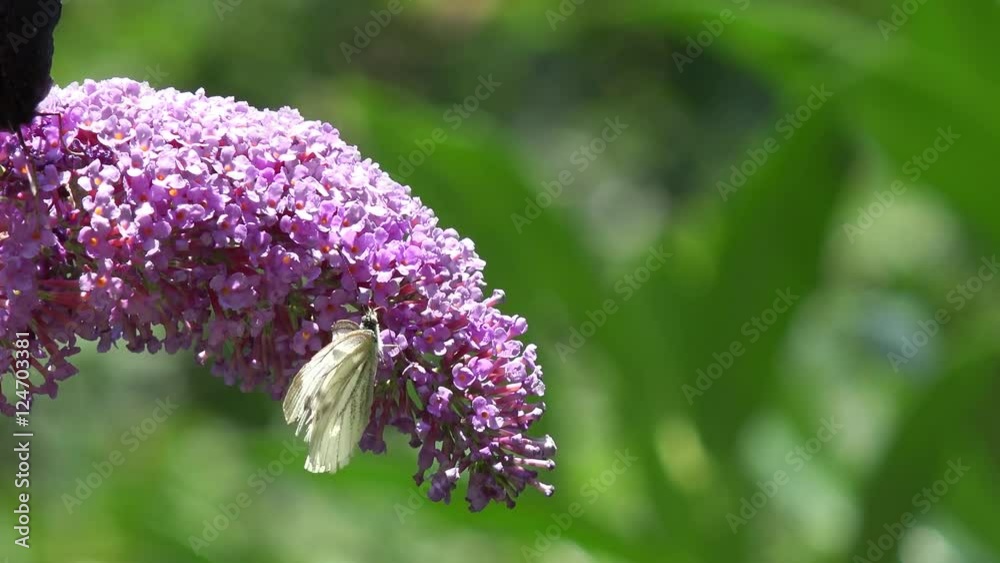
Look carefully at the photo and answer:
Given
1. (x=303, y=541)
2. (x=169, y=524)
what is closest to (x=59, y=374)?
(x=169, y=524)

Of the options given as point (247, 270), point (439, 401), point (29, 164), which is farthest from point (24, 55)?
point (439, 401)

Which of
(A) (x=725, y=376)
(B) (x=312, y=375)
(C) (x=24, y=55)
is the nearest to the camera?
(B) (x=312, y=375)

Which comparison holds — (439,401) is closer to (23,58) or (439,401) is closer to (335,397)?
(335,397)

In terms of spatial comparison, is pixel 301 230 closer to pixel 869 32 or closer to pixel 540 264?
pixel 540 264

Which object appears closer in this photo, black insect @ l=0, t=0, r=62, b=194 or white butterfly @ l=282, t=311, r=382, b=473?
white butterfly @ l=282, t=311, r=382, b=473

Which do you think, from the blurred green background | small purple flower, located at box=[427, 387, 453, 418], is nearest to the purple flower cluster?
small purple flower, located at box=[427, 387, 453, 418]

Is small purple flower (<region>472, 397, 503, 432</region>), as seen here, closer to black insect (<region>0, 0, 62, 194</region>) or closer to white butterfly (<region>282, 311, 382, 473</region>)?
white butterfly (<region>282, 311, 382, 473</region>)

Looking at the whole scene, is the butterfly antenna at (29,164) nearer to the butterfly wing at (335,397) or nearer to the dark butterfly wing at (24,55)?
the dark butterfly wing at (24,55)
